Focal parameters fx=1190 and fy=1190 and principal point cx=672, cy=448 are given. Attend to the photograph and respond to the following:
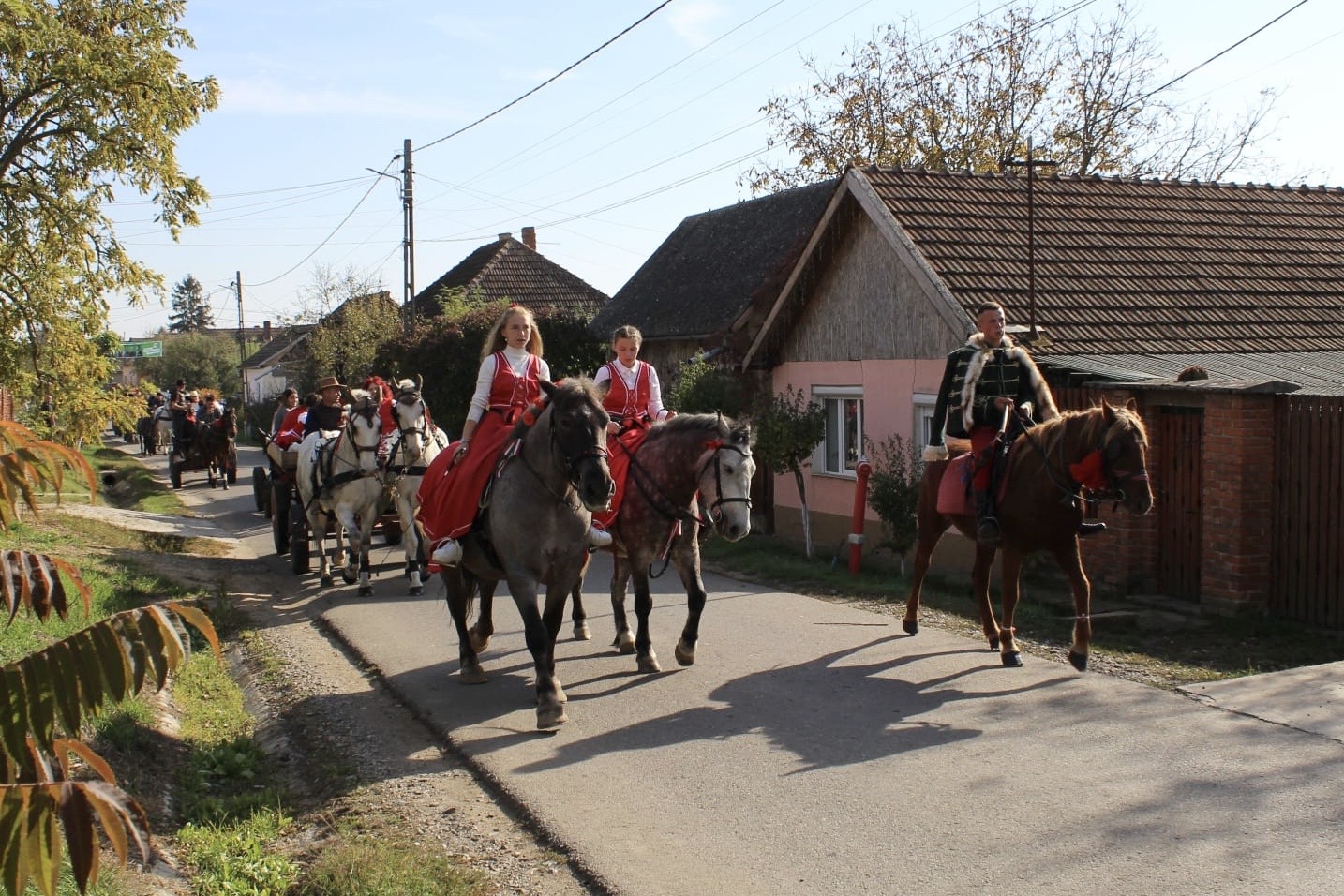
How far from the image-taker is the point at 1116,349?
44.7ft

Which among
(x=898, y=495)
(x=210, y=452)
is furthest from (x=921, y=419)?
(x=210, y=452)

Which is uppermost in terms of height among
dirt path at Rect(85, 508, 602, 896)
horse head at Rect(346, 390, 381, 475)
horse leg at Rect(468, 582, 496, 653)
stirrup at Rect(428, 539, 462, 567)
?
horse head at Rect(346, 390, 381, 475)

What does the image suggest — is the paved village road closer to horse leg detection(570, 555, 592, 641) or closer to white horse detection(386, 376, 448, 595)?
horse leg detection(570, 555, 592, 641)

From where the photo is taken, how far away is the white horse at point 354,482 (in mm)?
12891

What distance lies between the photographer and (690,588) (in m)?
8.45

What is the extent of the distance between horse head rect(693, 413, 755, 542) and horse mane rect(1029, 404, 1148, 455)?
2.13 metres

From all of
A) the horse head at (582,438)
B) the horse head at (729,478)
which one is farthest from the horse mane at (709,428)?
the horse head at (582,438)

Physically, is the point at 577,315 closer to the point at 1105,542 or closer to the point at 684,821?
the point at 1105,542

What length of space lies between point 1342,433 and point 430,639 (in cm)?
799

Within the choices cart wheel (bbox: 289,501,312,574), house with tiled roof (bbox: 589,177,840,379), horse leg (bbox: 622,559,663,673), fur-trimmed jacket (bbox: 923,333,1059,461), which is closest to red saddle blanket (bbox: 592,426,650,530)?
horse leg (bbox: 622,559,663,673)

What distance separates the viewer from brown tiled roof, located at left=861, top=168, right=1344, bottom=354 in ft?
46.8

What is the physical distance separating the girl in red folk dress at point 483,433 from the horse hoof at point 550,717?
3.57 ft

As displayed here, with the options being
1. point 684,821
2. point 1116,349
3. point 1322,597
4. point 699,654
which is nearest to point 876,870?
point 684,821

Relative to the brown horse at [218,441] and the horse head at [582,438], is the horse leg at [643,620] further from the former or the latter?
the brown horse at [218,441]
